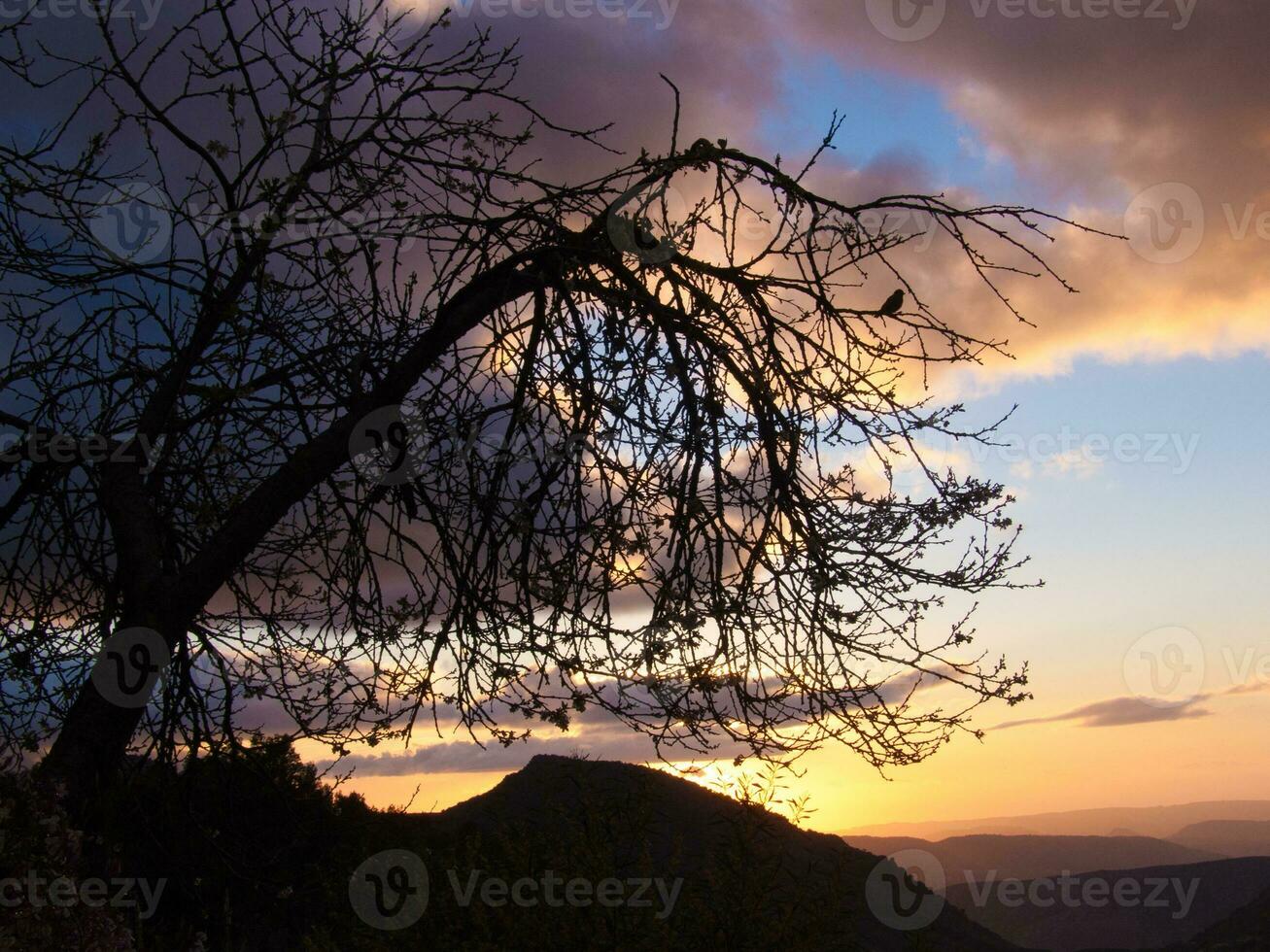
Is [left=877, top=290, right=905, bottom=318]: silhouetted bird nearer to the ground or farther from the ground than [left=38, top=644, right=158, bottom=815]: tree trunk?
farther from the ground

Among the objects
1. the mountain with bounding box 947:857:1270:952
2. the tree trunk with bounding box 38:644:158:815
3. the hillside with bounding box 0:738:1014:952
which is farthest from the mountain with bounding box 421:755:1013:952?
the mountain with bounding box 947:857:1270:952

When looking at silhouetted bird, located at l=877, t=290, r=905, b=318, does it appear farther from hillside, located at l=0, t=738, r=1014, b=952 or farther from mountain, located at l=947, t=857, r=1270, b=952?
mountain, located at l=947, t=857, r=1270, b=952

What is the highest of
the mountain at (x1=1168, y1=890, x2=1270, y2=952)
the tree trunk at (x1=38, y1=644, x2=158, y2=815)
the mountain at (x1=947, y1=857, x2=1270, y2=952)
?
the tree trunk at (x1=38, y1=644, x2=158, y2=815)

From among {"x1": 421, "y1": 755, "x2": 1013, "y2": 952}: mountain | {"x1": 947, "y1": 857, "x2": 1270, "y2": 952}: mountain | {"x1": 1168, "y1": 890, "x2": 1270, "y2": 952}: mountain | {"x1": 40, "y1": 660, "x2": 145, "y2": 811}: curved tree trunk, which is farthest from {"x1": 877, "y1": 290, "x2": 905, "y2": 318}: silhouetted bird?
{"x1": 947, "y1": 857, "x2": 1270, "y2": 952}: mountain

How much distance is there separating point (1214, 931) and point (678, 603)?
120 feet

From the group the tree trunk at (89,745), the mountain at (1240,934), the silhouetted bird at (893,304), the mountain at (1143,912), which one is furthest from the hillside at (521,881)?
the mountain at (1143,912)

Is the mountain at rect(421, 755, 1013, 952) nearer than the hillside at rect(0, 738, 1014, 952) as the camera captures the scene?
No

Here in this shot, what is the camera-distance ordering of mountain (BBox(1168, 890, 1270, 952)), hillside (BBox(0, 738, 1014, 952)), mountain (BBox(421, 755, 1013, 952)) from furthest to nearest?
mountain (BBox(1168, 890, 1270, 952)) < mountain (BBox(421, 755, 1013, 952)) < hillside (BBox(0, 738, 1014, 952))

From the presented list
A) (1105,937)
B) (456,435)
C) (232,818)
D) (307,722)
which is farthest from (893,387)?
(1105,937)

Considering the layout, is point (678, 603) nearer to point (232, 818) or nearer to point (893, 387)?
point (893, 387)

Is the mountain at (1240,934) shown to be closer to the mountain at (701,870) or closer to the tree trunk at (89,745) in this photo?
the mountain at (701,870)

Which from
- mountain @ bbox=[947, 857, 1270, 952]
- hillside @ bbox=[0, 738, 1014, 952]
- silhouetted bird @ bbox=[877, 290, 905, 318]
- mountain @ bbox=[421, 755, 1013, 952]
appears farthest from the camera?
mountain @ bbox=[947, 857, 1270, 952]

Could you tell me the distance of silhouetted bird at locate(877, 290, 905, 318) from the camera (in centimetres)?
475

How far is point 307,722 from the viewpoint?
561 centimetres
